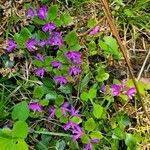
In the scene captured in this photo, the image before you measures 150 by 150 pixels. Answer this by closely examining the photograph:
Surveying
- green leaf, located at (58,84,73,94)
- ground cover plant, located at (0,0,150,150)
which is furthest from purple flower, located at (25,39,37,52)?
green leaf, located at (58,84,73,94)

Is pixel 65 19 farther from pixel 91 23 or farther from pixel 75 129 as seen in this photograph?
pixel 75 129

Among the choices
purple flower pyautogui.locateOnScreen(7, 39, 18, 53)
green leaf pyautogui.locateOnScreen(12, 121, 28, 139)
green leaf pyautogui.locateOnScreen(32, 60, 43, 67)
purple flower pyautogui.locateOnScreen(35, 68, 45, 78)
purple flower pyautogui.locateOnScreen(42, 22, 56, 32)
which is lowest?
green leaf pyautogui.locateOnScreen(12, 121, 28, 139)

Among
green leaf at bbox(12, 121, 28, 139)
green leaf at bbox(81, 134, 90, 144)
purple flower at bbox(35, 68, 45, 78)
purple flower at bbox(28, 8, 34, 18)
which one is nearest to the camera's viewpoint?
green leaf at bbox(12, 121, 28, 139)

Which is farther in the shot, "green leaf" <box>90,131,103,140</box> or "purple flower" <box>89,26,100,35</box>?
"purple flower" <box>89,26,100,35</box>

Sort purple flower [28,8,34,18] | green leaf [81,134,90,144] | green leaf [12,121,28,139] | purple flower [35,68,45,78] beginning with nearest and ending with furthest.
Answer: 1. green leaf [12,121,28,139]
2. green leaf [81,134,90,144]
3. purple flower [35,68,45,78]
4. purple flower [28,8,34,18]

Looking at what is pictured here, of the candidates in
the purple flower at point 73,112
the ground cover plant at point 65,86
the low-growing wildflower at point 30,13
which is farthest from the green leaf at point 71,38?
the purple flower at point 73,112

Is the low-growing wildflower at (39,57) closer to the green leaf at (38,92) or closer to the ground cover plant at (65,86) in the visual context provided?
the ground cover plant at (65,86)

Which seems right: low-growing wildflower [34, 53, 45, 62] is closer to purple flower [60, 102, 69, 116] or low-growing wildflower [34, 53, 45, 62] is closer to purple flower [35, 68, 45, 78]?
purple flower [35, 68, 45, 78]
